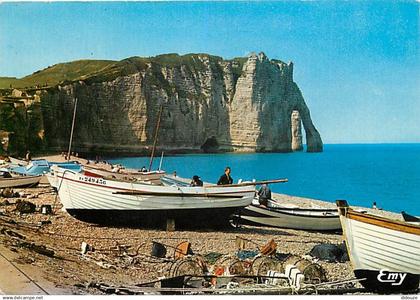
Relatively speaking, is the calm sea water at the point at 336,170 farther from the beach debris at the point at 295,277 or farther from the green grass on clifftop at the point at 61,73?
the green grass on clifftop at the point at 61,73

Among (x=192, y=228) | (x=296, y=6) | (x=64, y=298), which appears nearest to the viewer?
(x=64, y=298)

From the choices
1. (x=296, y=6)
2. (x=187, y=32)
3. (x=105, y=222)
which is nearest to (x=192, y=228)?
(x=105, y=222)

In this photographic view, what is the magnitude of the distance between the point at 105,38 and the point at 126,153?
1292 mm

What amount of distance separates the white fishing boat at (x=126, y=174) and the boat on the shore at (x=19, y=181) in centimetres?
204

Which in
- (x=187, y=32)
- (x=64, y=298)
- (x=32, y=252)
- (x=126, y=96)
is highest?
(x=187, y=32)

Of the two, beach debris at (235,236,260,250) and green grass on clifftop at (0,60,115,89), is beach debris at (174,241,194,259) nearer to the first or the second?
beach debris at (235,236,260,250)

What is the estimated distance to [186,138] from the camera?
6523mm

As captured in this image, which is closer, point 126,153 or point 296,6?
point 296,6

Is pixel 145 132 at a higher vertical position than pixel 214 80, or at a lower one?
lower

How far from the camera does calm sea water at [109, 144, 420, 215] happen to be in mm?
5965

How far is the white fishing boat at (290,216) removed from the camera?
708 centimetres

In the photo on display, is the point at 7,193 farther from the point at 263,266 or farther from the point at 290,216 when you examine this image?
the point at 263,266

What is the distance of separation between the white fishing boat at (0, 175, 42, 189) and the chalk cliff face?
6.84 ft

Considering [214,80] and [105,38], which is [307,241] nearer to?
[214,80]
